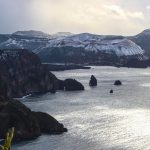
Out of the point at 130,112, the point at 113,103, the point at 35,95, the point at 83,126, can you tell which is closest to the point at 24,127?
the point at 83,126

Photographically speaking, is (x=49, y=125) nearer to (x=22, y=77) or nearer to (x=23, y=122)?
(x=23, y=122)

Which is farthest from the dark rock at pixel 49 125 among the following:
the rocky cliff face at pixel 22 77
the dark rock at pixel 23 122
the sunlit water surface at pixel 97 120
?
the rocky cliff face at pixel 22 77

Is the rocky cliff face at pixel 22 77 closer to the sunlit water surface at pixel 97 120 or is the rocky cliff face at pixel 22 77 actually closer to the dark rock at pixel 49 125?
the sunlit water surface at pixel 97 120

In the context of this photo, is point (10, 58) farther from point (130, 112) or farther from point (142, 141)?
point (142, 141)

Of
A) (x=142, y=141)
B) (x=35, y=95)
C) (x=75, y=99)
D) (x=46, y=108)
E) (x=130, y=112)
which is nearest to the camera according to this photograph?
(x=142, y=141)

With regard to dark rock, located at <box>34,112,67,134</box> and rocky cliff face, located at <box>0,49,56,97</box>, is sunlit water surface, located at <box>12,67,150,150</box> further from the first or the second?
rocky cliff face, located at <box>0,49,56,97</box>

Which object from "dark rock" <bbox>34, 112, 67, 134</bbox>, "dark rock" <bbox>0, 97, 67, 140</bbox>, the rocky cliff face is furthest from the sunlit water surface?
the rocky cliff face

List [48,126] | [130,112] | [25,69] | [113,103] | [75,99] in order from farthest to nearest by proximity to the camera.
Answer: [25,69], [75,99], [113,103], [130,112], [48,126]
